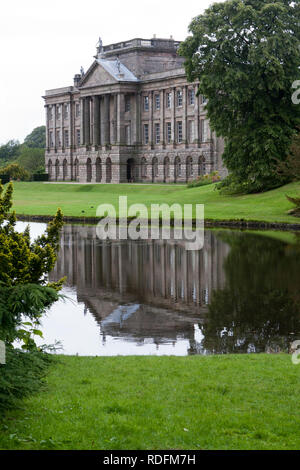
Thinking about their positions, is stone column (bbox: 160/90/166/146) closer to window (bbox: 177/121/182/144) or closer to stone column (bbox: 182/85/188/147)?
window (bbox: 177/121/182/144)

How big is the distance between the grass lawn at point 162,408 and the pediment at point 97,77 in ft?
313

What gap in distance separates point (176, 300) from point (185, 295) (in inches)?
34.2

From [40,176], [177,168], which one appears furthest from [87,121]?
[177,168]

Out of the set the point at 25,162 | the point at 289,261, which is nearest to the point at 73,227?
the point at 289,261

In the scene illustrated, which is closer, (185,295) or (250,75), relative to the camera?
(185,295)

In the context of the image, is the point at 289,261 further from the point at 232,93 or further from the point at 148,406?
the point at 232,93

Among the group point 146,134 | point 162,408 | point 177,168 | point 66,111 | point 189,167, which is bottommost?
point 162,408

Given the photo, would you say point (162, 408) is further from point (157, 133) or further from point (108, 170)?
point (108, 170)

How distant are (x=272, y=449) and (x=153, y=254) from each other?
23.9 meters

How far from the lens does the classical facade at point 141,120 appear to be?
9762 cm

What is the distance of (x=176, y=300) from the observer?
2161 cm

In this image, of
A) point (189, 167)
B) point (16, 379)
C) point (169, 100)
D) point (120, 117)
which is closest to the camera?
point (16, 379)

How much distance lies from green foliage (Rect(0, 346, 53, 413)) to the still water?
5.12 m
